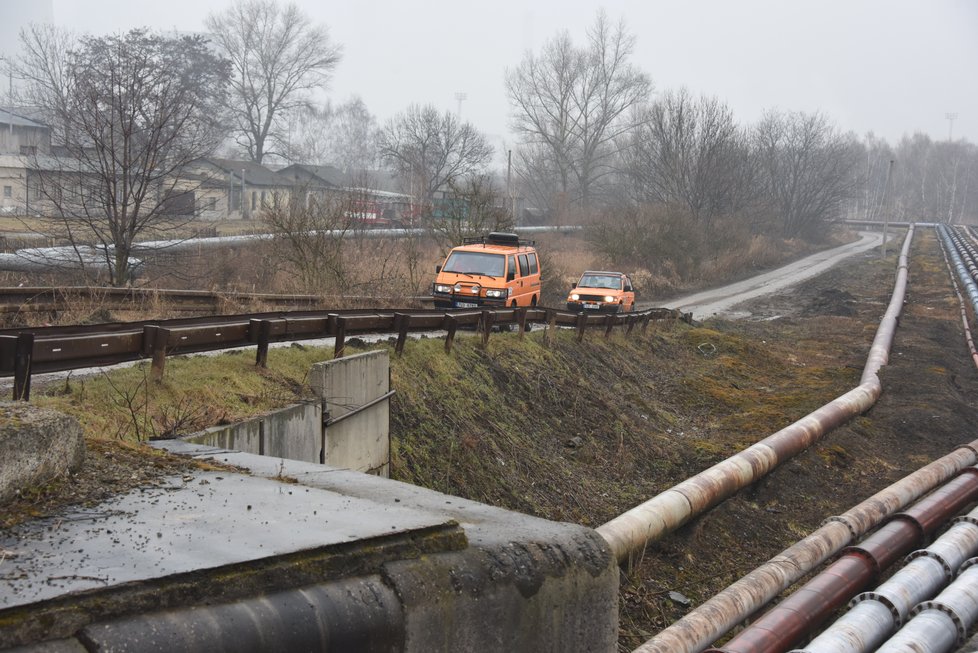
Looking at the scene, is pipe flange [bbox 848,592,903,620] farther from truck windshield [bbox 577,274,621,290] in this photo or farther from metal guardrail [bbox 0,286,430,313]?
truck windshield [bbox 577,274,621,290]

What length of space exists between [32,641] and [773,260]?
67.6 metres

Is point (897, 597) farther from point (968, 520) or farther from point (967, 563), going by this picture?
point (968, 520)

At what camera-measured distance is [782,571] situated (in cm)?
945

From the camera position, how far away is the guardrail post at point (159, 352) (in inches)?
337

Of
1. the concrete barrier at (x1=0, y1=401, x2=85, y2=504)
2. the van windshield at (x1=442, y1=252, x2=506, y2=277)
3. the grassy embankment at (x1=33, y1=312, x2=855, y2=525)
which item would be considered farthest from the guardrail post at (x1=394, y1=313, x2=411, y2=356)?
the van windshield at (x1=442, y1=252, x2=506, y2=277)

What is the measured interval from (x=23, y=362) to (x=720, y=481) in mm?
8882

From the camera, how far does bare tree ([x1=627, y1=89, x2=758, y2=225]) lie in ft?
196

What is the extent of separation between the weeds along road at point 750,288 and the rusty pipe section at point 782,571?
25508 mm

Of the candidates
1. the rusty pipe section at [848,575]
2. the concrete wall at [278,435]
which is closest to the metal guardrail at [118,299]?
the concrete wall at [278,435]

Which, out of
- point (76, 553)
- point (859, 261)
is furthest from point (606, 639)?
point (859, 261)

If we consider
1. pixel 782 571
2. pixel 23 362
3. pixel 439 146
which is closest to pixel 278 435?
pixel 23 362

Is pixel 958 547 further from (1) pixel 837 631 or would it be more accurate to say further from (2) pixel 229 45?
(2) pixel 229 45

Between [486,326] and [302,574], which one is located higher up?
[302,574]

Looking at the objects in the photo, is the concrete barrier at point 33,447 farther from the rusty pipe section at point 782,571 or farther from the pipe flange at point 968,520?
the pipe flange at point 968,520
